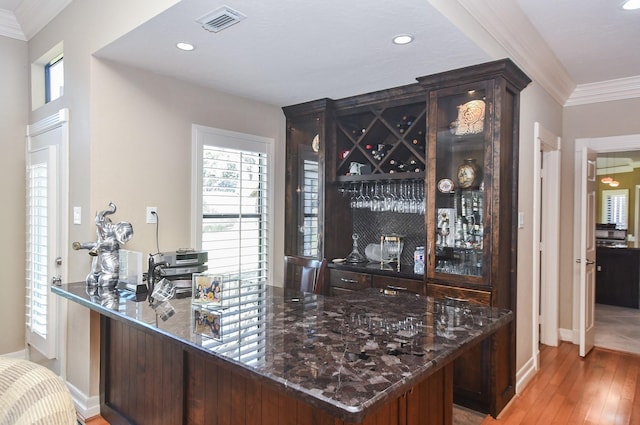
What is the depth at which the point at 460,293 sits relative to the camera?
3.00 metres

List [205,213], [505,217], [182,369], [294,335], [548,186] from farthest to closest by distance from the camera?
[548,186] < [205,213] < [505,217] < [182,369] < [294,335]

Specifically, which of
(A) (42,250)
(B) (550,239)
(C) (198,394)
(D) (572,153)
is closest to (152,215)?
(A) (42,250)

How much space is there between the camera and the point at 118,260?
2623 mm

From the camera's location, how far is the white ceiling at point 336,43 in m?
2.15

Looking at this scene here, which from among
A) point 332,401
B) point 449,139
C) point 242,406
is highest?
point 449,139

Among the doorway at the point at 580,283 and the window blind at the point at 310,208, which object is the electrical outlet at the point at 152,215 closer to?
the window blind at the point at 310,208

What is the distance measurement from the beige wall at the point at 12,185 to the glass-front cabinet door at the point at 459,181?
11.8 feet

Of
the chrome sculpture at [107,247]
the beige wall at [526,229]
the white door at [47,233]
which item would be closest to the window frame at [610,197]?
the beige wall at [526,229]

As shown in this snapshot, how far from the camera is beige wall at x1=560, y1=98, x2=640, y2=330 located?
13.6 ft

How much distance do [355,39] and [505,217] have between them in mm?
1673

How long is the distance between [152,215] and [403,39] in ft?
7.22

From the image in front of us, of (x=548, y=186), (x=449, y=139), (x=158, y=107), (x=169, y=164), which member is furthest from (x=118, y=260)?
(x=548, y=186)

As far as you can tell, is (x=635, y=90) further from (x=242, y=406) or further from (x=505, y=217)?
(x=242, y=406)

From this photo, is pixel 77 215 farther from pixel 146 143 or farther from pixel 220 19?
pixel 220 19
